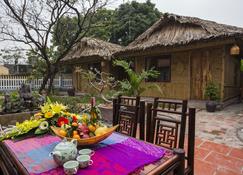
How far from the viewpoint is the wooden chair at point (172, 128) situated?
188 cm

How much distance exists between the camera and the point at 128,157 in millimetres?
1480

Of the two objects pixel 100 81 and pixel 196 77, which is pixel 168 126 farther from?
pixel 196 77

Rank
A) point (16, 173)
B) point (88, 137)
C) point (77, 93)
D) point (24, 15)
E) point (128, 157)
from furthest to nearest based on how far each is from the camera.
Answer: point (77, 93)
point (24, 15)
point (88, 137)
point (128, 157)
point (16, 173)

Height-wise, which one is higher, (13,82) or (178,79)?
(178,79)

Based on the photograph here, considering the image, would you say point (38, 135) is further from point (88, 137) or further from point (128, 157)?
point (128, 157)

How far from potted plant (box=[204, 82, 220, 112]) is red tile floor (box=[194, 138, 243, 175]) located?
10.4ft

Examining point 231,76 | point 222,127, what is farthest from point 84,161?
point 231,76

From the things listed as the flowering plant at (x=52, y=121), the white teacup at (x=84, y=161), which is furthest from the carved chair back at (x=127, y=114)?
the white teacup at (x=84, y=161)

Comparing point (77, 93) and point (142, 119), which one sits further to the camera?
point (77, 93)

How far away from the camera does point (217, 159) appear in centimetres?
300

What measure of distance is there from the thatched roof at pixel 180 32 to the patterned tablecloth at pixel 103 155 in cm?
549

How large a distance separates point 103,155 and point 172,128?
0.83m

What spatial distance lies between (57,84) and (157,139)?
45.0 ft

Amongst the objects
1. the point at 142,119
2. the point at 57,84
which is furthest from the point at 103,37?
the point at 142,119
